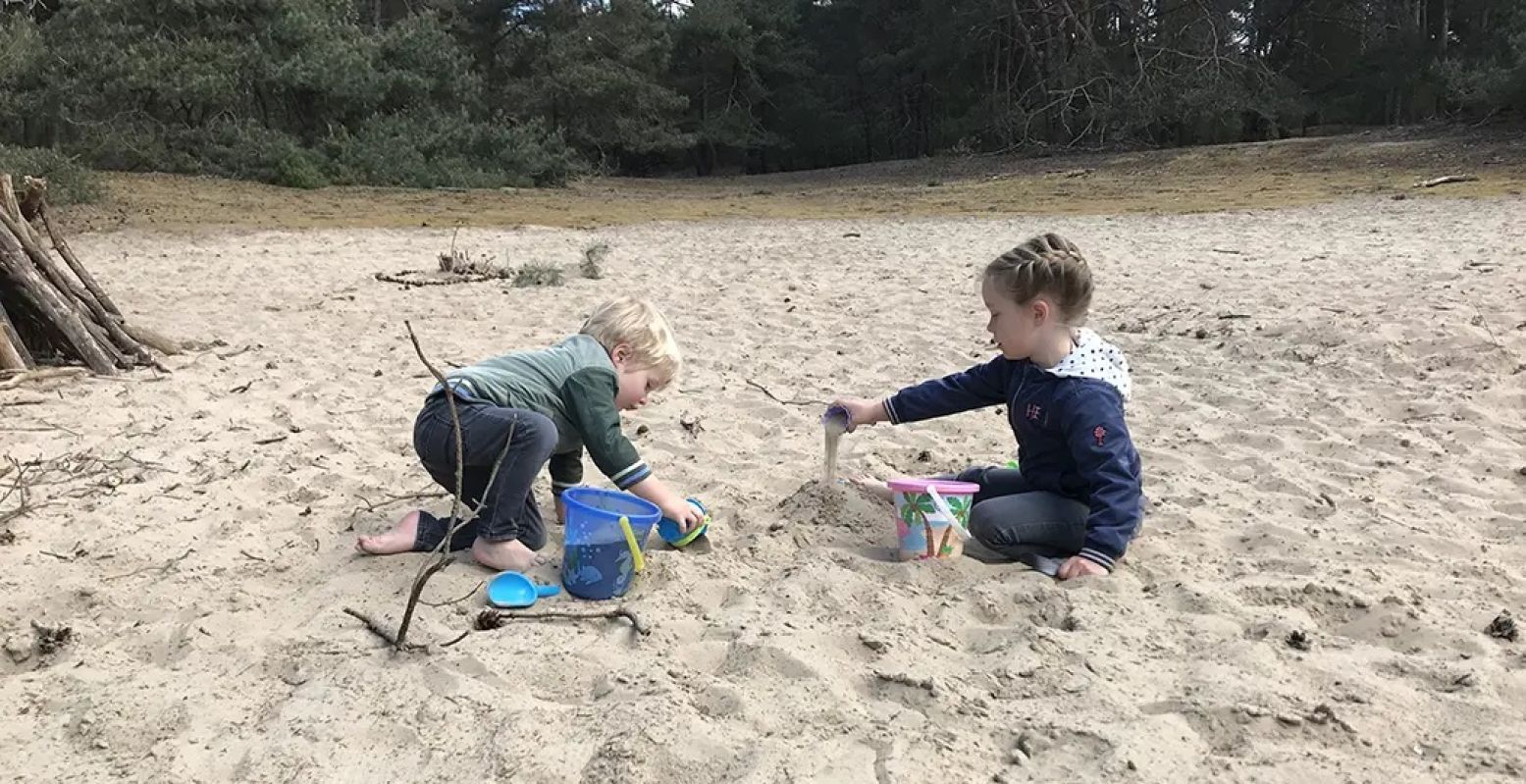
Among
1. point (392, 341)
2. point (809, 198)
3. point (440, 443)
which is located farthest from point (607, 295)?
point (809, 198)

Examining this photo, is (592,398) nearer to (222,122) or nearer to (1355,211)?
(1355,211)

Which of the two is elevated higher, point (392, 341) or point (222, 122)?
point (222, 122)

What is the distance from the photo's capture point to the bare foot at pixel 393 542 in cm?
321

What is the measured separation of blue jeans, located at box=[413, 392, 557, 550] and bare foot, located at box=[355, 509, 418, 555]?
2 centimetres

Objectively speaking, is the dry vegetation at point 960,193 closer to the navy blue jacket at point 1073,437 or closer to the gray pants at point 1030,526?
the navy blue jacket at point 1073,437

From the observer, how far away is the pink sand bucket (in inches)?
123

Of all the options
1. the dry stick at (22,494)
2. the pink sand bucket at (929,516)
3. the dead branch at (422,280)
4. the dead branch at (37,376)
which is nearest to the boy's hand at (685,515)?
the pink sand bucket at (929,516)

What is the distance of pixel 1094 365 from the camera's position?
Result: 3178 mm

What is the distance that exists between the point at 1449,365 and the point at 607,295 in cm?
544

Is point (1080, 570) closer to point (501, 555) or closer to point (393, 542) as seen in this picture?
point (501, 555)

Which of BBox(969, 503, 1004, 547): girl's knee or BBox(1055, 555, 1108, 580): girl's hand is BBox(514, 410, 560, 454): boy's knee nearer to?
BBox(969, 503, 1004, 547): girl's knee

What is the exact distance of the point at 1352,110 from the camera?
98.3ft

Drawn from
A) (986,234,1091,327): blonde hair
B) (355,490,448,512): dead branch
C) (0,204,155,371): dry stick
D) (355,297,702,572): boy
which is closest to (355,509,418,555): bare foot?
(355,297,702,572): boy

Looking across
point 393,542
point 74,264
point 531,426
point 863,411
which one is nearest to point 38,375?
point 74,264
